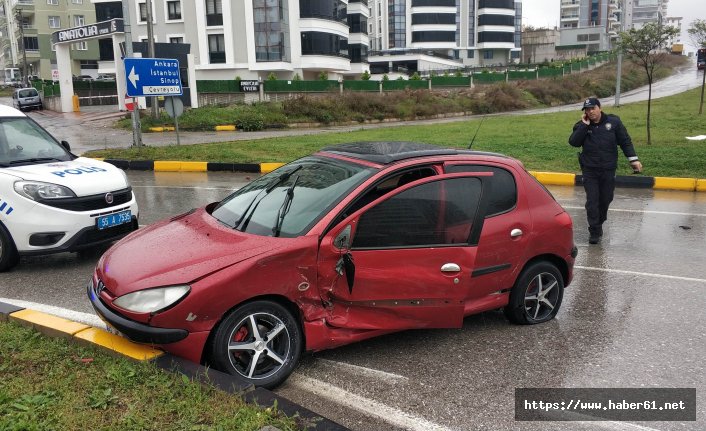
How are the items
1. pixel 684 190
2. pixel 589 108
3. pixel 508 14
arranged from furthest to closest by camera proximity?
pixel 508 14, pixel 684 190, pixel 589 108

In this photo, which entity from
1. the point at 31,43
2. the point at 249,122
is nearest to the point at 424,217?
the point at 249,122

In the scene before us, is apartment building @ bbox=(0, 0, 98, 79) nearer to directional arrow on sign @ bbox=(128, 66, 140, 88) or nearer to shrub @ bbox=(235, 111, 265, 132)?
shrub @ bbox=(235, 111, 265, 132)

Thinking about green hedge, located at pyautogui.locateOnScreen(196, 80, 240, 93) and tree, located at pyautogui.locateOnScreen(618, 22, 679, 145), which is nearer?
tree, located at pyautogui.locateOnScreen(618, 22, 679, 145)

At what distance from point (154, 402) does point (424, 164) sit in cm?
256

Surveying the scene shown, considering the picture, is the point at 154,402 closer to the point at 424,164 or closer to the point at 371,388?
the point at 371,388

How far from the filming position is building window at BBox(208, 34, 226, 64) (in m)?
51.2

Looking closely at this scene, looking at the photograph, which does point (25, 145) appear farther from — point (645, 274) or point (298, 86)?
point (298, 86)

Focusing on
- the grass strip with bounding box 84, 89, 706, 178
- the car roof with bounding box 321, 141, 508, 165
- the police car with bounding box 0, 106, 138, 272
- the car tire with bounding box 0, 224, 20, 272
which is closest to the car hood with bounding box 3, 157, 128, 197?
the police car with bounding box 0, 106, 138, 272

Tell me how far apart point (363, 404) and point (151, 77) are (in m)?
16.4

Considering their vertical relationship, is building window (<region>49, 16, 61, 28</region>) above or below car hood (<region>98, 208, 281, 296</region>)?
above

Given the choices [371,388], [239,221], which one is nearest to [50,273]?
[239,221]

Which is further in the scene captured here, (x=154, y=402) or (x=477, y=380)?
(x=477, y=380)

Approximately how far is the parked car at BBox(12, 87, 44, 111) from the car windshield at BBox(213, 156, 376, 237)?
43.9 m

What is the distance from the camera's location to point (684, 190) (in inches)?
491
